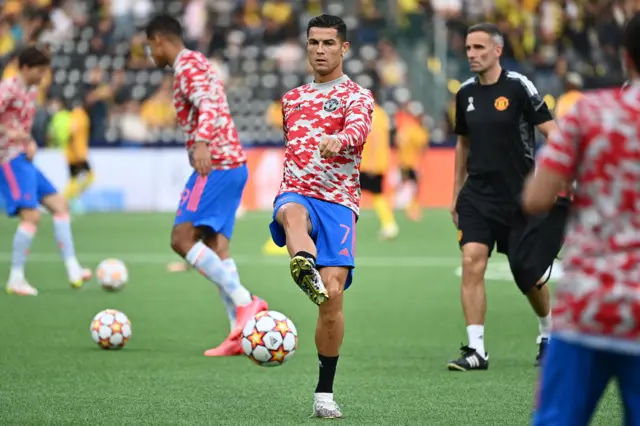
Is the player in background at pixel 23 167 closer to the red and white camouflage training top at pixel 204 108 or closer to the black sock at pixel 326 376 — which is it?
the red and white camouflage training top at pixel 204 108

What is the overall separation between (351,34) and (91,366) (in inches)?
1003

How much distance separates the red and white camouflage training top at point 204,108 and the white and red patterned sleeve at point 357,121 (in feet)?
7.57

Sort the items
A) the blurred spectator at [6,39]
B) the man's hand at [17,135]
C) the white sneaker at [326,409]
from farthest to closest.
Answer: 1. the blurred spectator at [6,39]
2. the man's hand at [17,135]
3. the white sneaker at [326,409]

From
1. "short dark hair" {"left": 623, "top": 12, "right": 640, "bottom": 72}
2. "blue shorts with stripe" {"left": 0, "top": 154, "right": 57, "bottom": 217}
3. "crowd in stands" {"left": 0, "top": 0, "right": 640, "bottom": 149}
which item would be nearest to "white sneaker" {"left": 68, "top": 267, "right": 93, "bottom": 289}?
"blue shorts with stripe" {"left": 0, "top": 154, "right": 57, "bottom": 217}

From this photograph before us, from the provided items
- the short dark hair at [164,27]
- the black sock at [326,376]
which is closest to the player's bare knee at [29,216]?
the short dark hair at [164,27]

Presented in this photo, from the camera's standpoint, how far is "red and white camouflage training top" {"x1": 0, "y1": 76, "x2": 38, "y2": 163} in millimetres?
12805

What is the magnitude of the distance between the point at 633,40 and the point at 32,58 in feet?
31.7

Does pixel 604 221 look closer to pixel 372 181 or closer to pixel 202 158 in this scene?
pixel 202 158

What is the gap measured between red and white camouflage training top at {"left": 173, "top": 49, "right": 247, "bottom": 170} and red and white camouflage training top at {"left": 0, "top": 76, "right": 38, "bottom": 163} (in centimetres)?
366

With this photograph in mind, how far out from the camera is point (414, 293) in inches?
550

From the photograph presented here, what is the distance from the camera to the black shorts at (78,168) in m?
25.9

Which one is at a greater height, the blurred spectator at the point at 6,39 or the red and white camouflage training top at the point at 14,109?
the blurred spectator at the point at 6,39

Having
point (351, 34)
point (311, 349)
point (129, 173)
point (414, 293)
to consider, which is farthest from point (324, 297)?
point (351, 34)

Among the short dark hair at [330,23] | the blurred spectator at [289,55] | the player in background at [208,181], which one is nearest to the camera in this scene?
the short dark hair at [330,23]
